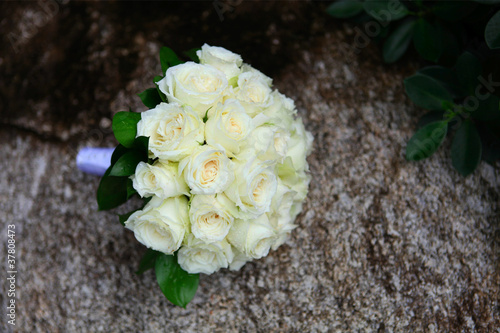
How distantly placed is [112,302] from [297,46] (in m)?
1.04

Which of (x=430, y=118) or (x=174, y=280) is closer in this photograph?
(x=174, y=280)

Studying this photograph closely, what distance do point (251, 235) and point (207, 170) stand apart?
0.61 ft

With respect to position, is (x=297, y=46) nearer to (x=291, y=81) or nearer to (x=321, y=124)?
(x=291, y=81)

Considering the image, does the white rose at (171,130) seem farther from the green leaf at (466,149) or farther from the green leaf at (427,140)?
the green leaf at (466,149)

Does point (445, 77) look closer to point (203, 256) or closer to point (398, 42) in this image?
point (398, 42)

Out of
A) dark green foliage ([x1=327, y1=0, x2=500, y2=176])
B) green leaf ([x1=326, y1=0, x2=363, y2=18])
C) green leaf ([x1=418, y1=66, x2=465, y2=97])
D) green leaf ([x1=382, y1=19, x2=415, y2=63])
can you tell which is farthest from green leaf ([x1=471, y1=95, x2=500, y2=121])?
green leaf ([x1=326, y1=0, x2=363, y2=18])

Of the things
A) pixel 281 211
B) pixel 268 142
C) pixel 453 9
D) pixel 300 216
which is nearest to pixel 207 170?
pixel 268 142

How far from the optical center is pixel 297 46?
1416 millimetres

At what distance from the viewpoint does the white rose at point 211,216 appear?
820mm

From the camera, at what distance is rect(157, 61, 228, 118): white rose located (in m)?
0.84

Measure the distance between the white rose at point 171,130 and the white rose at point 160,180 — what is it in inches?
1.0

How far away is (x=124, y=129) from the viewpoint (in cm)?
87

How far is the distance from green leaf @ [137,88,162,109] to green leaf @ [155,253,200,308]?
37 cm

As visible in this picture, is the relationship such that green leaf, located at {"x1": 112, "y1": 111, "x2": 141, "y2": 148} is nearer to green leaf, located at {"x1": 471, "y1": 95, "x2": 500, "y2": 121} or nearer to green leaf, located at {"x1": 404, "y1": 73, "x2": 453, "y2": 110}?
green leaf, located at {"x1": 404, "y1": 73, "x2": 453, "y2": 110}
